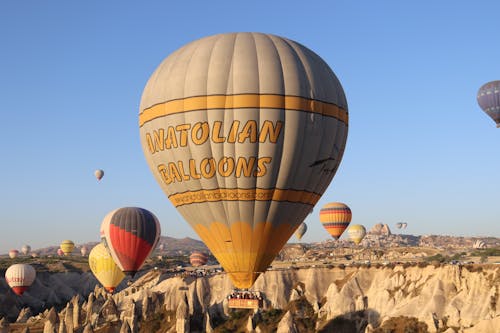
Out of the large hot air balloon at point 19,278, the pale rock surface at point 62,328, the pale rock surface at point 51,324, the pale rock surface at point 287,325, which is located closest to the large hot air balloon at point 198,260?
the large hot air balloon at point 19,278

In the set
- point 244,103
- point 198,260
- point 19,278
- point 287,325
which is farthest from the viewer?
point 198,260

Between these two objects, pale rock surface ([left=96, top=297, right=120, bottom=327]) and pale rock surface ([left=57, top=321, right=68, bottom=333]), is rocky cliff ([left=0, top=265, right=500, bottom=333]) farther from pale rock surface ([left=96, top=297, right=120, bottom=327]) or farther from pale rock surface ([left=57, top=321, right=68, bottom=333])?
pale rock surface ([left=96, top=297, right=120, bottom=327])

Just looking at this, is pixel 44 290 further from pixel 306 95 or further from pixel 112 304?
pixel 306 95

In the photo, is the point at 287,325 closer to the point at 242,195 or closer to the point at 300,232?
the point at 242,195

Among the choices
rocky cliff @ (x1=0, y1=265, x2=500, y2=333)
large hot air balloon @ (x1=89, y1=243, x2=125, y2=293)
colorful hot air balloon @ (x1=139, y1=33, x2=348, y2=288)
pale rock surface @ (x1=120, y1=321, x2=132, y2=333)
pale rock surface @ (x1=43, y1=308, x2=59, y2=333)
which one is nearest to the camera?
colorful hot air balloon @ (x1=139, y1=33, x2=348, y2=288)

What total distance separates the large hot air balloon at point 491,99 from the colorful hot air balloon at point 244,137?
179 feet

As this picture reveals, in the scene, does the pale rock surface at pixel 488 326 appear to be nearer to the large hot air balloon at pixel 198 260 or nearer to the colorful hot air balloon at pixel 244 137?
the colorful hot air balloon at pixel 244 137

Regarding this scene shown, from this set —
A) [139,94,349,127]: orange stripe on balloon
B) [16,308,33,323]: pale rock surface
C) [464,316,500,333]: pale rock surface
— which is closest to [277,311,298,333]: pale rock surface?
[464,316,500,333]: pale rock surface

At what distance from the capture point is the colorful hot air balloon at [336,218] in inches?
4178

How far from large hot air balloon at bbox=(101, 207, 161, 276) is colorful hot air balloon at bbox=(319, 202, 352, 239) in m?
44.1

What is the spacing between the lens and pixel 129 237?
67.2 m

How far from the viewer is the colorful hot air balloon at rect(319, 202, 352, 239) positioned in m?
106

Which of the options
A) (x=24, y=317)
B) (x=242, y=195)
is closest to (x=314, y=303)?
(x=24, y=317)

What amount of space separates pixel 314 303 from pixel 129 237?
4046 cm
